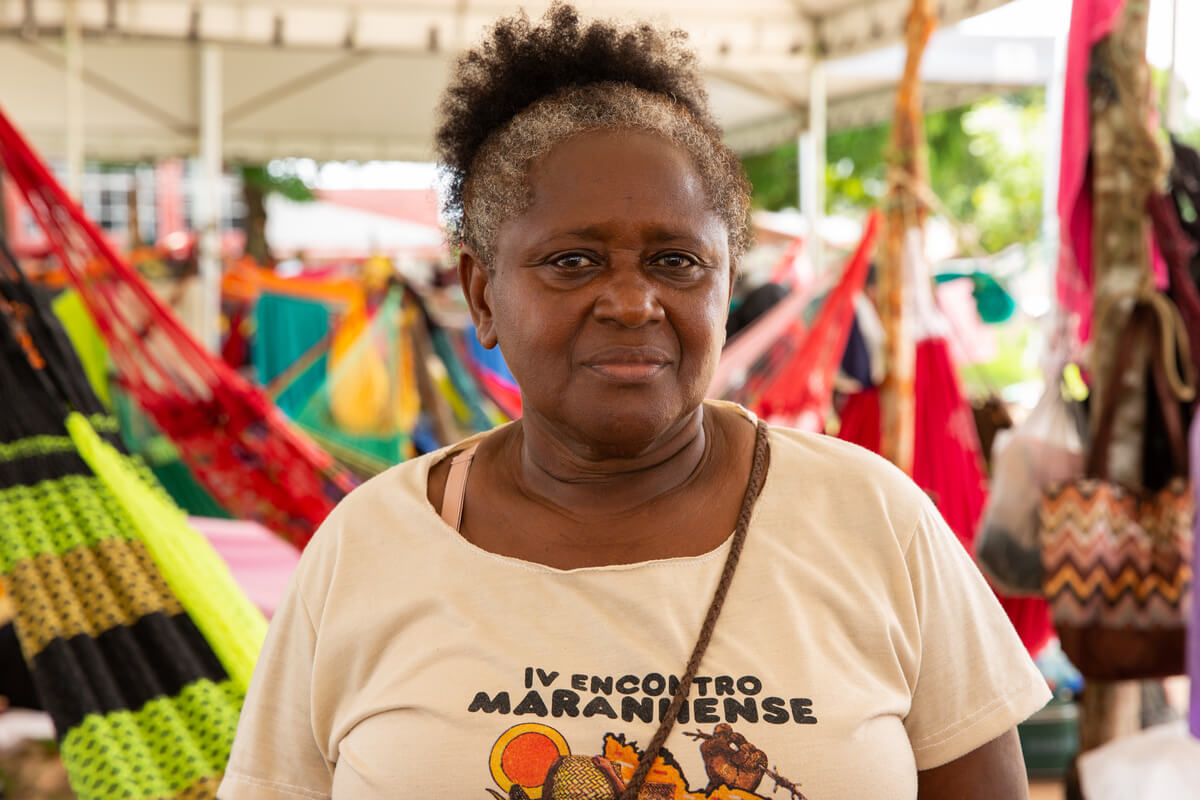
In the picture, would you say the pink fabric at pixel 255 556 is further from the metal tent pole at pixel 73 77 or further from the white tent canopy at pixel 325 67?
the metal tent pole at pixel 73 77

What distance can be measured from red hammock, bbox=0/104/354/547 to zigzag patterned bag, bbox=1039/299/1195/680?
1.72 m

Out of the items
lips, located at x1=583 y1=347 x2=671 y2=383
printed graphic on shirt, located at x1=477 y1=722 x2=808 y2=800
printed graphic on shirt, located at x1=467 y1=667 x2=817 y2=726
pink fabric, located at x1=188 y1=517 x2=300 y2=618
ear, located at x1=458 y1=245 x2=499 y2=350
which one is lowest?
pink fabric, located at x1=188 y1=517 x2=300 y2=618

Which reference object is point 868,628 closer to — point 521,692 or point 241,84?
point 521,692

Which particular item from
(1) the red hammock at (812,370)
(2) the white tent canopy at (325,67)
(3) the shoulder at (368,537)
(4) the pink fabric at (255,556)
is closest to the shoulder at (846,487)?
(3) the shoulder at (368,537)

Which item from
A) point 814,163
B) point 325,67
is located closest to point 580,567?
point 814,163

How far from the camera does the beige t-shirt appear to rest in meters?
0.99

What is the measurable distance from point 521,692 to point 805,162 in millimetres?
5004

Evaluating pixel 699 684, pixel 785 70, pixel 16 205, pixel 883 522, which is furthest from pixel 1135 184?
pixel 16 205

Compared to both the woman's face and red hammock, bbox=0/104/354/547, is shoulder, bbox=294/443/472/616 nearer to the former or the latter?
the woman's face

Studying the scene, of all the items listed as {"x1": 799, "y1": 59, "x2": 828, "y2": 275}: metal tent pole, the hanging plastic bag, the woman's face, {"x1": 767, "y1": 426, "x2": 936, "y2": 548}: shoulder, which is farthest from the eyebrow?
{"x1": 799, "y1": 59, "x2": 828, "y2": 275}: metal tent pole

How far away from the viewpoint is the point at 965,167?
13586 millimetres

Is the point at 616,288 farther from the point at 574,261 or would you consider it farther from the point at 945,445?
the point at 945,445

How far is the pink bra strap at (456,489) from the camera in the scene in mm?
1177

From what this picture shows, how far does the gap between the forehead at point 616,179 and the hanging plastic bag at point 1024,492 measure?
1.49m
